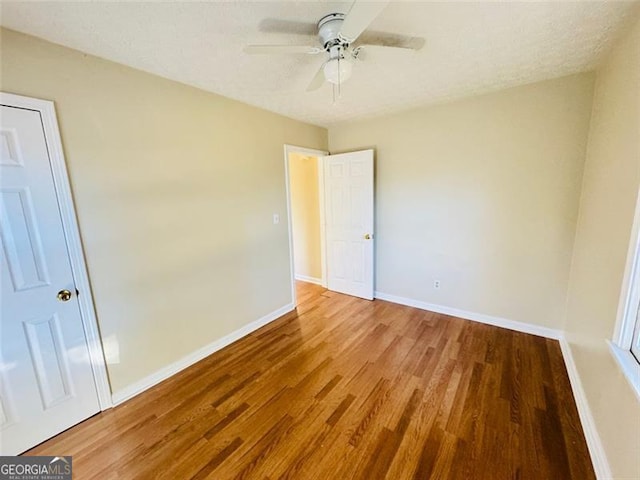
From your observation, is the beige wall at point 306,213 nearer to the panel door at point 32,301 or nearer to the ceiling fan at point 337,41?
the ceiling fan at point 337,41

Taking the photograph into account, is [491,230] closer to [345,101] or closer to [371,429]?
[345,101]

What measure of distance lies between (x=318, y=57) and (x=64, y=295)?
7.55ft

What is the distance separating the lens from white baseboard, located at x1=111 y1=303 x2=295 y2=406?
202cm

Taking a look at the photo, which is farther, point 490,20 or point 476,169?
point 476,169

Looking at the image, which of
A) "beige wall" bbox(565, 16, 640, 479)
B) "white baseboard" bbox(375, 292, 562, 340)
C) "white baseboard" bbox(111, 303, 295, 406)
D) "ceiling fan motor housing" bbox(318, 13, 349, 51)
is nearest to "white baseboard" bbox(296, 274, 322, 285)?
"white baseboard" bbox(375, 292, 562, 340)

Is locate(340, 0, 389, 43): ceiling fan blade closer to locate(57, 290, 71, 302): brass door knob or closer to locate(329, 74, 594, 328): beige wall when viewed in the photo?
locate(329, 74, 594, 328): beige wall

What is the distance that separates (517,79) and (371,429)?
3037mm

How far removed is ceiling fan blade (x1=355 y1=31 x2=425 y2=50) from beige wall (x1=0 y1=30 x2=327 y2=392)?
1.47 metres

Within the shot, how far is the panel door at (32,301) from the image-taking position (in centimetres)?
149

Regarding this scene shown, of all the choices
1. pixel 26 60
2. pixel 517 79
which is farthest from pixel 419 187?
pixel 26 60

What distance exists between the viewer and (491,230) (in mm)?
2807

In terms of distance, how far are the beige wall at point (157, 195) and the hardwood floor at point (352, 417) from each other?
1.33ft

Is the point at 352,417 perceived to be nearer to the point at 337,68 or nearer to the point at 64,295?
the point at 64,295

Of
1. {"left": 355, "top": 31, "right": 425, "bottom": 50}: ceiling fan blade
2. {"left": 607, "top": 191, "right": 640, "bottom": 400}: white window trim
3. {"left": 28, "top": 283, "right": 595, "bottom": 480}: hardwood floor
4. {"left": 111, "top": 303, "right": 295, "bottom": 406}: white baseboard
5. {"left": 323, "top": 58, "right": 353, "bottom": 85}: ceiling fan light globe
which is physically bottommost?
{"left": 28, "top": 283, "right": 595, "bottom": 480}: hardwood floor
